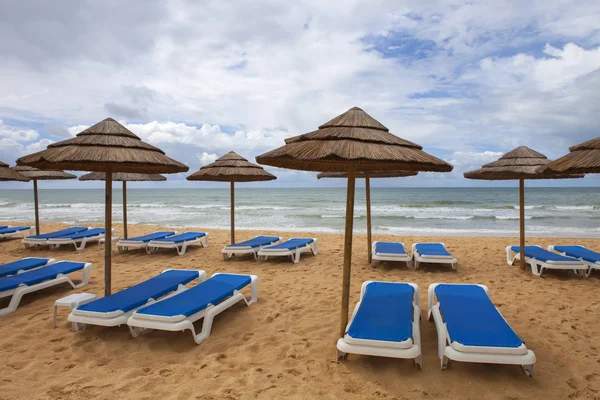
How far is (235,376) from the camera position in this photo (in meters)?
2.99

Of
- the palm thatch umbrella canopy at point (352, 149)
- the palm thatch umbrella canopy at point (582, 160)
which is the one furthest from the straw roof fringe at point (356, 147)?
the palm thatch umbrella canopy at point (582, 160)

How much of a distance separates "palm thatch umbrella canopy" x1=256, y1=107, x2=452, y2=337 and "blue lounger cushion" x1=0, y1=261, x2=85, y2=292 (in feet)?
12.8

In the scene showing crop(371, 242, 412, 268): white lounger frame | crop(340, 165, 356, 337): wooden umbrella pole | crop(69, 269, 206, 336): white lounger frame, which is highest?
crop(340, 165, 356, 337): wooden umbrella pole

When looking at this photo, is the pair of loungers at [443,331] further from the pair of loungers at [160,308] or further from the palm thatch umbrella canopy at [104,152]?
the palm thatch umbrella canopy at [104,152]

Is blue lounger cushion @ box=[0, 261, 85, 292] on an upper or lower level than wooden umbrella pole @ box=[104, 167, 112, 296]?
Result: lower

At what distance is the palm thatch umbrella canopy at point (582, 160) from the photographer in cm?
340

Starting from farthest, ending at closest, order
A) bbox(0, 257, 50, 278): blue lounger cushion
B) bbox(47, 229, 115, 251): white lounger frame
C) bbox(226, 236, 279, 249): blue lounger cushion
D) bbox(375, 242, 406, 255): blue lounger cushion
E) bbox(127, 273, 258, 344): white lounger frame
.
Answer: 1. bbox(47, 229, 115, 251): white lounger frame
2. bbox(226, 236, 279, 249): blue lounger cushion
3. bbox(375, 242, 406, 255): blue lounger cushion
4. bbox(0, 257, 50, 278): blue lounger cushion
5. bbox(127, 273, 258, 344): white lounger frame

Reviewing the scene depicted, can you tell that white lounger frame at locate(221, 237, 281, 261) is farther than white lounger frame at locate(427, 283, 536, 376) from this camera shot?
Yes

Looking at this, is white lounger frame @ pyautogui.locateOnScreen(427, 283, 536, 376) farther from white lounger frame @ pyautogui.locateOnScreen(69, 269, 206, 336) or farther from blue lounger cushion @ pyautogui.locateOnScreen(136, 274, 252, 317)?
white lounger frame @ pyautogui.locateOnScreen(69, 269, 206, 336)

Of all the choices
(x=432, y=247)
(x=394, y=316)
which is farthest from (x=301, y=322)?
(x=432, y=247)

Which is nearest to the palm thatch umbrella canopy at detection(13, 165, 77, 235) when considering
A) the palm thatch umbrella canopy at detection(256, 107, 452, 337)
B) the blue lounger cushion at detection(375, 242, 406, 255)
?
the blue lounger cushion at detection(375, 242, 406, 255)

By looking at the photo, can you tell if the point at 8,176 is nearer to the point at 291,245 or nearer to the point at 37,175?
the point at 37,175

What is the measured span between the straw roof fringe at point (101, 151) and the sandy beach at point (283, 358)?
1905 millimetres

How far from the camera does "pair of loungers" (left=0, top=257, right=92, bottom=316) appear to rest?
4.57m
